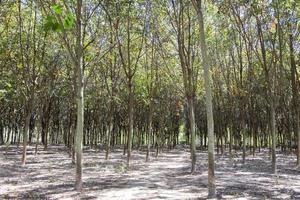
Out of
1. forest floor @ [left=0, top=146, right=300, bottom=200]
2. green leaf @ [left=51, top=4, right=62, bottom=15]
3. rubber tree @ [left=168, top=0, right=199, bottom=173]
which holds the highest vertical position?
rubber tree @ [left=168, top=0, right=199, bottom=173]

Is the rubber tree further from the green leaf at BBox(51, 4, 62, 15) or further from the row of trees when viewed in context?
the green leaf at BBox(51, 4, 62, 15)

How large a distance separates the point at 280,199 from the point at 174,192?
3488 millimetres

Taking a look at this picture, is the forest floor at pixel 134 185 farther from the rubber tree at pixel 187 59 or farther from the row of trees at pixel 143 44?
the rubber tree at pixel 187 59

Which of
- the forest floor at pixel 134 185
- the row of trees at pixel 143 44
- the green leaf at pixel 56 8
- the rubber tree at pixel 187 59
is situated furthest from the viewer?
the rubber tree at pixel 187 59

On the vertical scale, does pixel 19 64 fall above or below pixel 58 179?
above

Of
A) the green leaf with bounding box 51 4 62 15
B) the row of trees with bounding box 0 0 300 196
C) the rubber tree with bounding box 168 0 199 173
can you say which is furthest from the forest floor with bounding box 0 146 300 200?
the green leaf with bounding box 51 4 62 15

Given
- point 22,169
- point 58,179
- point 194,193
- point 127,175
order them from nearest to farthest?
1. point 194,193
2. point 58,179
3. point 127,175
4. point 22,169

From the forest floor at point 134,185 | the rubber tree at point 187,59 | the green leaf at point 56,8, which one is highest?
the rubber tree at point 187,59

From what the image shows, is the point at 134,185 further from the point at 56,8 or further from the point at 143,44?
the point at 143,44

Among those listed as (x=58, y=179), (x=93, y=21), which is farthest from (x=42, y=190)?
(x=93, y=21)

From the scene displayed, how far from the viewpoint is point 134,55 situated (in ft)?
89.4

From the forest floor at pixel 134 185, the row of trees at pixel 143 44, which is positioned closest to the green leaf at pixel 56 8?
the row of trees at pixel 143 44

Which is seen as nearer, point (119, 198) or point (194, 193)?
point (119, 198)

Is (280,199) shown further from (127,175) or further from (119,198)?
(127,175)
